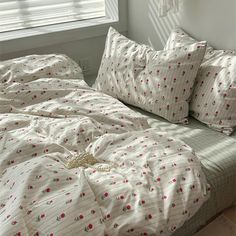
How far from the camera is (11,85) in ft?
6.35

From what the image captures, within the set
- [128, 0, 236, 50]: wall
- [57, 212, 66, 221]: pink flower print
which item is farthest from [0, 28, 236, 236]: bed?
[128, 0, 236, 50]: wall

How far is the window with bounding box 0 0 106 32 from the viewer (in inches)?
99.1

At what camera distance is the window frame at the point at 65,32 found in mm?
2402

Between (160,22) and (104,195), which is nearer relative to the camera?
(104,195)

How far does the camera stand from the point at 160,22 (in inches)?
91.7

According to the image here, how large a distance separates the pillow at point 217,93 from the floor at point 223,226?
1.27 ft

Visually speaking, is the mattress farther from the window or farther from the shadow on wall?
the window

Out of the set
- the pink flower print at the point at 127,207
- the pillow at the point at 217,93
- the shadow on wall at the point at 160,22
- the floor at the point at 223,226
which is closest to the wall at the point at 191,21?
the shadow on wall at the point at 160,22

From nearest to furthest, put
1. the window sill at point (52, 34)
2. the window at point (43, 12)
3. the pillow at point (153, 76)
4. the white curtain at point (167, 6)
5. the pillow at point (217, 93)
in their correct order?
the pillow at point (217, 93), the pillow at point (153, 76), the white curtain at point (167, 6), the window sill at point (52, 34), the window at point (43, 12)

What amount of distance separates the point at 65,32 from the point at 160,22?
2.28 feet

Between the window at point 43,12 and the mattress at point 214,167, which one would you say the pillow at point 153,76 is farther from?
the window at point 43,12

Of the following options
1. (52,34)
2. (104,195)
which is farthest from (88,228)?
(52,34)

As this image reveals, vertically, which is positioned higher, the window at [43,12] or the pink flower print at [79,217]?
the window at [43,12]

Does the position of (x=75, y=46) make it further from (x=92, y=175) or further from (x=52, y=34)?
(x=92, y=175)
